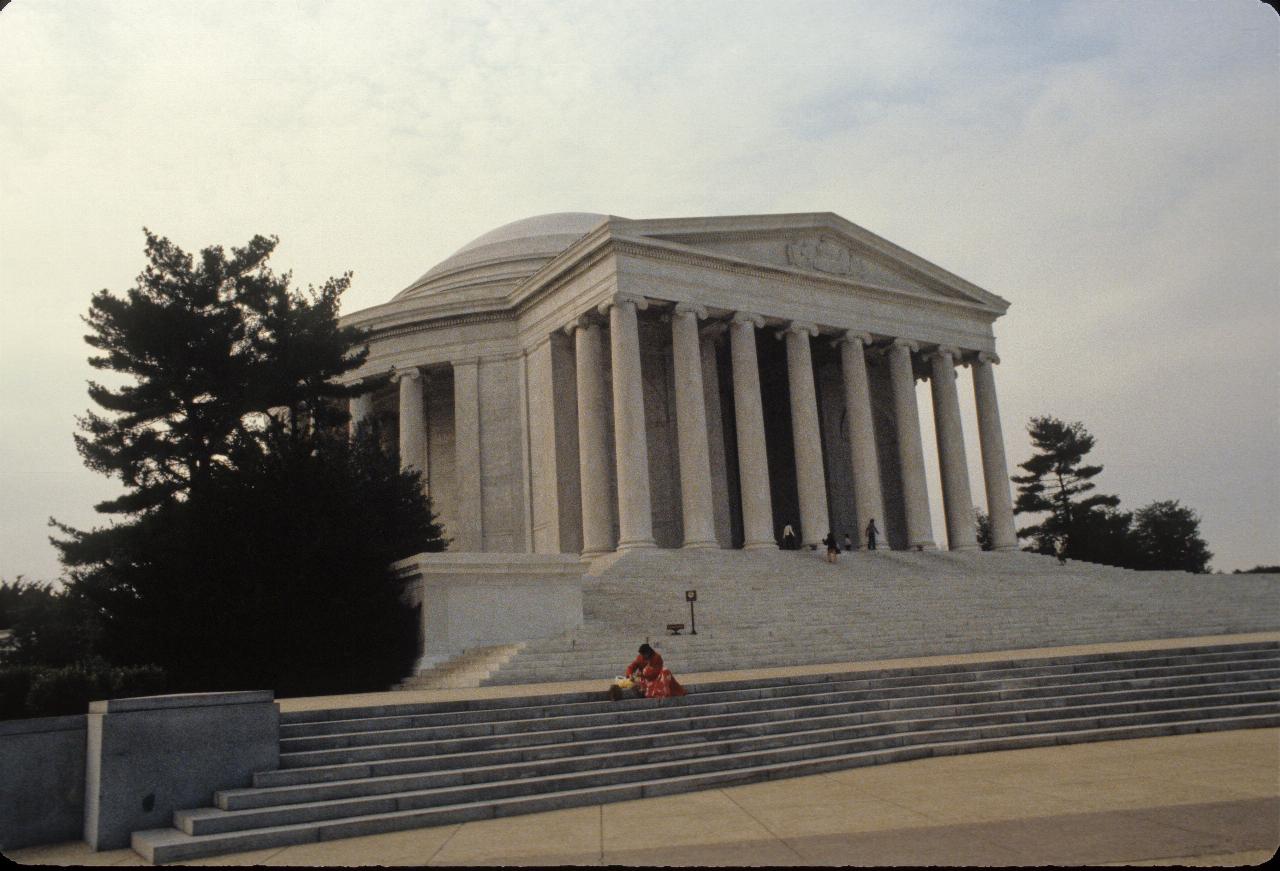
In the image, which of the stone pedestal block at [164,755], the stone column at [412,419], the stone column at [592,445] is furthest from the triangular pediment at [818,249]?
the stone pedestal block at [164,755]

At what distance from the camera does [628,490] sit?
131 ft

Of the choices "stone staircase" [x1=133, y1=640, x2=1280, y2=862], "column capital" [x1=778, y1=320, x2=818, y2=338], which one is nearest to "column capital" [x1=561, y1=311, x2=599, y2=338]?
"column capital" [x1=778, y1=320, x2=818, y2=338]

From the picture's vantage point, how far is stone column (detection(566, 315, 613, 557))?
41.5m

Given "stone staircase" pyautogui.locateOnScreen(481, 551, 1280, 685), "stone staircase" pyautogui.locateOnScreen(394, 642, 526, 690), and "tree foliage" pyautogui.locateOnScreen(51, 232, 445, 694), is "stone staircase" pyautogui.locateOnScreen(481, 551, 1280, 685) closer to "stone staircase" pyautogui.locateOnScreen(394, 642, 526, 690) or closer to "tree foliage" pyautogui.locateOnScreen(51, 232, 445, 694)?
"stone staircase" pyautogui.locateOnScreen(394, 642, 526, 690)

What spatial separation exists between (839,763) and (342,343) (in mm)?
28134

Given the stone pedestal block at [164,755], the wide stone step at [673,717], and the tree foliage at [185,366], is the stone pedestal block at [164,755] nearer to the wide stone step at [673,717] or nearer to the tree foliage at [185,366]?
the wide stone step at [673,717]

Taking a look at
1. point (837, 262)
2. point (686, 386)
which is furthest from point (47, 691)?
point (837, 262)

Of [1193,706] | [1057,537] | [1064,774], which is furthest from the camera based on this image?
[1057,537]

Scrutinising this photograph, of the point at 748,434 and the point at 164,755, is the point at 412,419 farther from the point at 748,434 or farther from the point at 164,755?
the point at 164,755

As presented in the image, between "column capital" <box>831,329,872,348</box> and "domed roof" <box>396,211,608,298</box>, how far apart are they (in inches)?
550

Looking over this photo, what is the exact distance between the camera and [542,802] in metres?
12.9

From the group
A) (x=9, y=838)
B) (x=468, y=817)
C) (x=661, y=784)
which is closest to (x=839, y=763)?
(x=661, y=784)

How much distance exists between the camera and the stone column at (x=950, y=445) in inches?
1993

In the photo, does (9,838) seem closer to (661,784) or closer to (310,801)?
(310,801)
